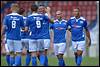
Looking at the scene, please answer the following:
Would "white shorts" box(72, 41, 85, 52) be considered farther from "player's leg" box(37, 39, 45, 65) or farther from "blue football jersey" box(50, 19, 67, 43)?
"player's leg" box(37, 39, 45, 65)

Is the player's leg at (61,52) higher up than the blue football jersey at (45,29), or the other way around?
the blue football jersey at (45,29)

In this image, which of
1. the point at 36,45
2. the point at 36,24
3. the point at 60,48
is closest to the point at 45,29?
the point at 36,24

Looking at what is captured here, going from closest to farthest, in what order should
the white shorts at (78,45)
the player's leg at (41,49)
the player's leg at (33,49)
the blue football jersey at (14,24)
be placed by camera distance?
1. the blue football jersey at (14,24)
2. the player's leg at (33,49)
3. the player's leg at (41,49)
4. the white shorts at (78,45)

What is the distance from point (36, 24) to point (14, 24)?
66 cm

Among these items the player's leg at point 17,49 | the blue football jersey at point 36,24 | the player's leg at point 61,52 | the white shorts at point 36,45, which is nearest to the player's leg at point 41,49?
the white shorts at point 36,45

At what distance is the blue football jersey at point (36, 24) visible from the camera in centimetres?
1452

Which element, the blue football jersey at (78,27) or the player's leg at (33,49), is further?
the blue football jersey at (78,27)

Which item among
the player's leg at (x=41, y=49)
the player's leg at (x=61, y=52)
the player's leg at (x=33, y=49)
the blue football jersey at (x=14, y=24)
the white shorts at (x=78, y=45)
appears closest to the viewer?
the blue football jersey at (x=14, y=24)

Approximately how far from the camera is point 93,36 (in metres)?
24.5

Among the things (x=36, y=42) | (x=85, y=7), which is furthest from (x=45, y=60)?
(x=85, y=7)

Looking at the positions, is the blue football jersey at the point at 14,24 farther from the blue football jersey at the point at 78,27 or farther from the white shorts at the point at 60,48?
the blue football jersey at the point at 78,27

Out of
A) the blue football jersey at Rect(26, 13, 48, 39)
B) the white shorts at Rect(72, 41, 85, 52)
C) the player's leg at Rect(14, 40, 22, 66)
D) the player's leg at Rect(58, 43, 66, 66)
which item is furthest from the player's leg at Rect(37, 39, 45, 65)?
the white shorts at Rect(72, 41, 85, 52)

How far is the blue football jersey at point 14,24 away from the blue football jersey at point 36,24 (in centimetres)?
29

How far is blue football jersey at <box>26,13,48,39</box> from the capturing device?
14.5 metres
